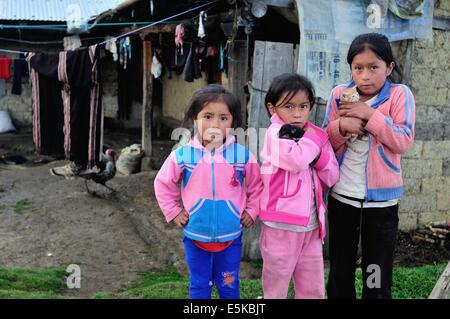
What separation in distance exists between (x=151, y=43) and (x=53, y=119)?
2443 millimetres

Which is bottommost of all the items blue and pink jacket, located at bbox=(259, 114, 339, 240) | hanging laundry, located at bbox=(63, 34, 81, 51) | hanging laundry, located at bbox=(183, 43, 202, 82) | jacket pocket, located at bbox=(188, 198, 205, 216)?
jacket pocket, located at bbox=(188, 198, 205, 216)

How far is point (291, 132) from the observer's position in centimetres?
223

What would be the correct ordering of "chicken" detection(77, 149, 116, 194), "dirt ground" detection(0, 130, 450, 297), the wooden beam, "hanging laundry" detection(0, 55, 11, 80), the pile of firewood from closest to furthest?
"dirt ground" detection(0, 130, 450, 297) < the wooden beam < the pile of firewood < "chicken" detection(77, 149, 116, 194) < "hanging laundry" detection(0, 55, 11, 80)

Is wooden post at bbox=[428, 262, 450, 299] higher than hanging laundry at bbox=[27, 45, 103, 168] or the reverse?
the reverse

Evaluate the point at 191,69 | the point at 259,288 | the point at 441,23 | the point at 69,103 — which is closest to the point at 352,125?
the point at 259,288

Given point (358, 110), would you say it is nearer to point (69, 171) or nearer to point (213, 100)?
point (213, 100)

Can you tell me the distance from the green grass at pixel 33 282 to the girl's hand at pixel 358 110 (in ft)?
Answer: 8.29

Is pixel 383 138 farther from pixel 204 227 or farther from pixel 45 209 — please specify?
pixel 45 209

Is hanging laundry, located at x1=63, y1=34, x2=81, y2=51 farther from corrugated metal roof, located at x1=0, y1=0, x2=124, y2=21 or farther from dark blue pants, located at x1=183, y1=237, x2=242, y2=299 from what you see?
dark blue pants, located at x1=183, y1=237, x2=242, y2=299

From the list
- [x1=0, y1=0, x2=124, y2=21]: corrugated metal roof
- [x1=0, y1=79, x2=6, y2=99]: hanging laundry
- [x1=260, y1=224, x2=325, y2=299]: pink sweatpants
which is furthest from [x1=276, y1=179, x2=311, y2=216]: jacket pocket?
[x1=0, y1=79, x2=6, y2=99]: hanging laundry

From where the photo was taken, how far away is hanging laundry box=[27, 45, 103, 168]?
6168 millimetres

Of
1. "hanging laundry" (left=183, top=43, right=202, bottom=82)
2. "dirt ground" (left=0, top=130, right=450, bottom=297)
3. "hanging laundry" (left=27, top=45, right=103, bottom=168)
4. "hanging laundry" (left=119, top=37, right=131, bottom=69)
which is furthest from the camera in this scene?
"hanging laundry" (left=119, top=37, right=131, bottom=69)

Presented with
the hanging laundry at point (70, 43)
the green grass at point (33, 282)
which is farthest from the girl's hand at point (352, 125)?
the hanging laundry at point (70, 43)

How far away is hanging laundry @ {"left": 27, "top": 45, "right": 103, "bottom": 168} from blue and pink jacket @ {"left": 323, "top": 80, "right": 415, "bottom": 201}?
4.63m
